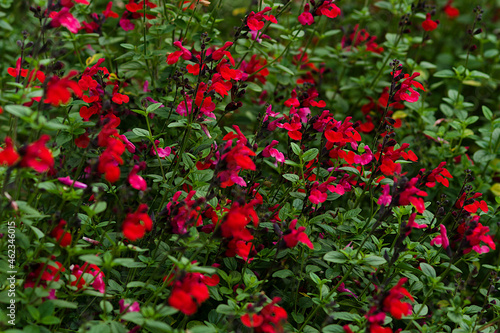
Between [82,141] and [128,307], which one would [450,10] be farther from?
[128,307]

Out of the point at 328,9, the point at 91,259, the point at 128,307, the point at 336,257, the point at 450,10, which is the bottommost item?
the point at 128,307

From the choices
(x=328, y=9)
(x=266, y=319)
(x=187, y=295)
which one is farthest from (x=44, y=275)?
(x=328, y=9)

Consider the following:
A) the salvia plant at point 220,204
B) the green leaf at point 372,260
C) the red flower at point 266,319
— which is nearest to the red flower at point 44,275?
the salvia plant at point 220,204

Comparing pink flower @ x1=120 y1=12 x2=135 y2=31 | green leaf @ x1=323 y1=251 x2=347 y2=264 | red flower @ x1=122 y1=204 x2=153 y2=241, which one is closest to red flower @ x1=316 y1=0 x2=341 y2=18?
pink flower @ x1=120 y1=12 x2=135 y2=31

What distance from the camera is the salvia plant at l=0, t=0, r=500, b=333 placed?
1.95m

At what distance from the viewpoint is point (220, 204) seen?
2523mm

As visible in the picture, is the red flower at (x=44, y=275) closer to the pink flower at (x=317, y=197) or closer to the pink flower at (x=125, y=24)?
the pink flower at (x=317, y=197)

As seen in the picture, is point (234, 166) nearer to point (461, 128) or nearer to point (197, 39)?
point (197, 39)

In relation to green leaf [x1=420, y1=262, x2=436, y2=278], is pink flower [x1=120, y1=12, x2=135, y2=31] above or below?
above

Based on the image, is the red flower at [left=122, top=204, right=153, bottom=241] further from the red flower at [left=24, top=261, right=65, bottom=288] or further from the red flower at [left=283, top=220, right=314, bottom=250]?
the red flower at [left=283, top=220, right=314, bottom=250]

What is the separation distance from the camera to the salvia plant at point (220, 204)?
6.40 feet

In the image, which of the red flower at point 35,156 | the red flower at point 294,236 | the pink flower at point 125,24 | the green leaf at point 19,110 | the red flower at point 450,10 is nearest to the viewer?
the red flower at point 35,156

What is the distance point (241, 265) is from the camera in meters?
2.63

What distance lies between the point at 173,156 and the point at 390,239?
1.46m
